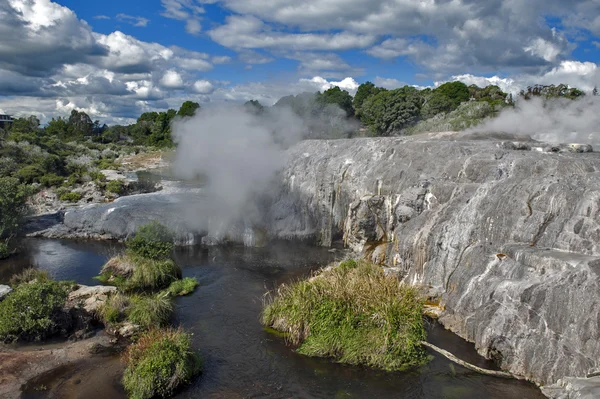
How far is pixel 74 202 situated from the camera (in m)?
39.5

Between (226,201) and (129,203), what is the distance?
A: 6.65 m

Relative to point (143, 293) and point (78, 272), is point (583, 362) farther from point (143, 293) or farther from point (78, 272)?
point (78, 272)

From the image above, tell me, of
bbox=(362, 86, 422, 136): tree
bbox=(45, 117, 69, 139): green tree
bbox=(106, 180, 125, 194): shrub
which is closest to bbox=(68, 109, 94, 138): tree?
bbox=(45, 117, 69, 139): green tree

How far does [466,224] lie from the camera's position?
59.2ft

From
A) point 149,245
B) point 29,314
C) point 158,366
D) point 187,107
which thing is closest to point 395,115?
point 149,245

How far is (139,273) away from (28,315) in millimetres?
5652

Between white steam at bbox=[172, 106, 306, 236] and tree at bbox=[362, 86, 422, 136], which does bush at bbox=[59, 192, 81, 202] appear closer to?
white steam at bbox=[172, 106, 306, 236]

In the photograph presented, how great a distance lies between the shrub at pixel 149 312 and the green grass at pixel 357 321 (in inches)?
177

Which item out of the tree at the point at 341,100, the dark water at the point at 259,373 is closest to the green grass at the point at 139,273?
the dark water at the point at 259,373

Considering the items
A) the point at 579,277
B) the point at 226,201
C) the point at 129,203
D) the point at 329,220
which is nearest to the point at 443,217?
the point at 579,277

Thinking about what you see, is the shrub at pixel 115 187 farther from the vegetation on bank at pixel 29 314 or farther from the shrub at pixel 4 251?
the vegetation on bank at pixel 29 314

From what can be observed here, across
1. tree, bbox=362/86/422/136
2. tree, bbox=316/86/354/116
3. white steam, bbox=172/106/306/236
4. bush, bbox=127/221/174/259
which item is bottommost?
bush, bbox=127/221/174/259

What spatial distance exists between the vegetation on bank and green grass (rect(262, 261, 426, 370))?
794 cm

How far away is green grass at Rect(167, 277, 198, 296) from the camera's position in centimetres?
1991
